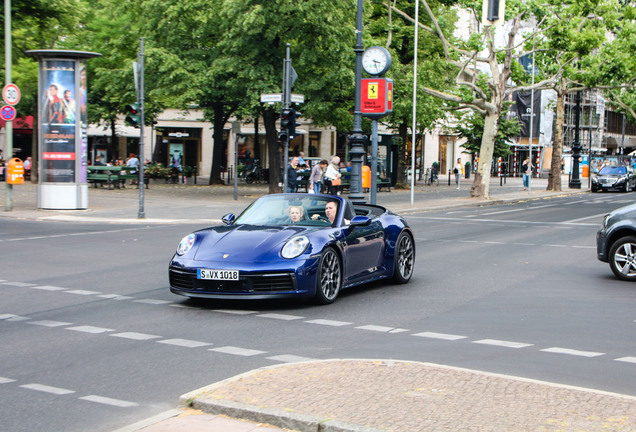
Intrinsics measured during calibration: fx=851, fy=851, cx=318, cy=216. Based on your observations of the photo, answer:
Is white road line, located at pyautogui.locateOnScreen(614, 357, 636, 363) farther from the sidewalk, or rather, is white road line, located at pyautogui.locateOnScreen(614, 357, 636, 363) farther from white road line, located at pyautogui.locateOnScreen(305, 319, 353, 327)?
the sidewalk

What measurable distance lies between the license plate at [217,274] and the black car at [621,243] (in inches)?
246

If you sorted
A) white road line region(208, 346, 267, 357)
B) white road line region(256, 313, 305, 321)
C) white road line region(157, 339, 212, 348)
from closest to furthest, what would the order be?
white road line region(208, 346, 267, 357)
white road line region(157, 339, 212, 348)
white road line region(256, 313, 305, 321)

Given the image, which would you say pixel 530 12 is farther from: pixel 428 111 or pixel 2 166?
pixel 2 166

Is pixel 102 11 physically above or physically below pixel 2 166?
above

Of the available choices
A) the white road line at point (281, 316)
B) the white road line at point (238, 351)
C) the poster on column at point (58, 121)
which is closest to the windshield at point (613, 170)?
the poster on column at point (58, 121)

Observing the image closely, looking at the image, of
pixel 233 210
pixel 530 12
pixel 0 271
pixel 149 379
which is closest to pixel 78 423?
pixel 149 379

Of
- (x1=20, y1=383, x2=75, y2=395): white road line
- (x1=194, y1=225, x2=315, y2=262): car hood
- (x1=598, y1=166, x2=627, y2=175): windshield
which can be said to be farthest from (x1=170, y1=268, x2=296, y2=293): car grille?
(x1=598, y1=166, x2=627, y2=175): windshield

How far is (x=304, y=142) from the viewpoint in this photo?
66.9 m

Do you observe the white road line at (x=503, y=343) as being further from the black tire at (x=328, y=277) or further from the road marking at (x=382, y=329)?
the black tire at (x=328, y=277)

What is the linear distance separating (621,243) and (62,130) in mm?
18059

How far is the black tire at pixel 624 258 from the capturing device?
12.5 m

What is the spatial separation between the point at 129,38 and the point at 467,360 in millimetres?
35810

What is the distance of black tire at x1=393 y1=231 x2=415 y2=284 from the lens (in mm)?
11664

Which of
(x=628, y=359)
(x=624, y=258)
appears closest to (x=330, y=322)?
(x=628, y=359)
